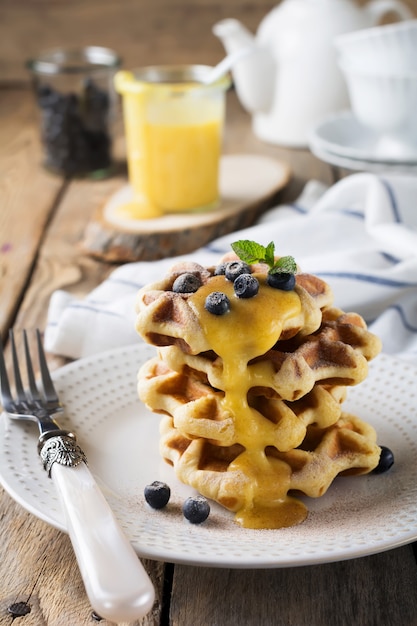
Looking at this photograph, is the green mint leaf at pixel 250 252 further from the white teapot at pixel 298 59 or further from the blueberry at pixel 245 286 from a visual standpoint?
the white teapot at pixel 298 59

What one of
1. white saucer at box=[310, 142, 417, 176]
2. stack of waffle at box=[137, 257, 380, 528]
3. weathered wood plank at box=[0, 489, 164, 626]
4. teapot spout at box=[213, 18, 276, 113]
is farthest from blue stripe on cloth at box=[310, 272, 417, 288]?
teapot spout at box=[213, 18, 276, 113]

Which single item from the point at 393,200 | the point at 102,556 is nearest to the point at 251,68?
the point at 393,200

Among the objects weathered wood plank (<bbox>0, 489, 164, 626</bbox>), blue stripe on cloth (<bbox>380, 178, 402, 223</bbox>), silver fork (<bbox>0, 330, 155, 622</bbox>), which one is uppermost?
silver fork (<bbox>0, 330, 155, 622</bbox>)

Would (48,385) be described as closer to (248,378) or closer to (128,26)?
(248,378)

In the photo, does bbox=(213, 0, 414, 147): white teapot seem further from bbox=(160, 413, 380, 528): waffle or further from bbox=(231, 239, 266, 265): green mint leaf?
bbox=(160, 413, 380, 528): waffle

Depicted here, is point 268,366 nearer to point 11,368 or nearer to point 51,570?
point 51,570

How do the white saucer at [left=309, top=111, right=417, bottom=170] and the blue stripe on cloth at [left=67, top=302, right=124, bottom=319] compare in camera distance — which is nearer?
the blue stripe on cloth at [left=67, top=302, right=124, bottom=319]

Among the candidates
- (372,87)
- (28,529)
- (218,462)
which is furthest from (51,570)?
(372,87)
